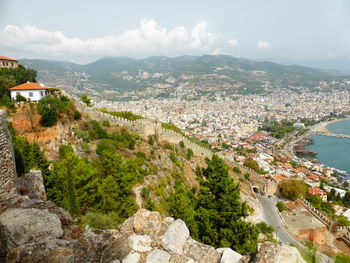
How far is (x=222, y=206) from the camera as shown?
266 inches

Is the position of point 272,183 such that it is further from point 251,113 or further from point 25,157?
point 251,113

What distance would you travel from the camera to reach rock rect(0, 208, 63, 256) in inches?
106

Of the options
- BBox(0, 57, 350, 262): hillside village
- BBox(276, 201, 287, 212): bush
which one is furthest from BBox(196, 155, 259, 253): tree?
BBox(276, 201, 287, 212): bush

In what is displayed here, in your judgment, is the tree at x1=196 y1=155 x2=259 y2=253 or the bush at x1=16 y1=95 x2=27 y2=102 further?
the bush at x1=16 y1=95 x2=27 y2=102

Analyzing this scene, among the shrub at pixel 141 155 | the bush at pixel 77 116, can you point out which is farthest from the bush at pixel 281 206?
the bush at pixel 77 116

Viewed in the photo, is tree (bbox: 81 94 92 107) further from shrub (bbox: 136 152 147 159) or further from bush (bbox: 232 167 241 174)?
bush (bbox: 232 167 241 174)

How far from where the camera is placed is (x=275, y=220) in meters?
19.3

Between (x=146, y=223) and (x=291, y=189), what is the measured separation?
86.1ft

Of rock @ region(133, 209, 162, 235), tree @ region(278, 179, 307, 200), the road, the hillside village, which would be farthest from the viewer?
tree @ region(278, 179, 307, 200)

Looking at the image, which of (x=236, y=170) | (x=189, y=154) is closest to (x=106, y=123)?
(x=189, y=154)

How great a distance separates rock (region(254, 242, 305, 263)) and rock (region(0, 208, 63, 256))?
2562mm

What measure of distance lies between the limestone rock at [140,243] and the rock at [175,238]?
0.20 metres

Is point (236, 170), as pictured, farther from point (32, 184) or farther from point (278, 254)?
point (278, 254)

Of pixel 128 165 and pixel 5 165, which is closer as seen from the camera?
pixel 5 165
